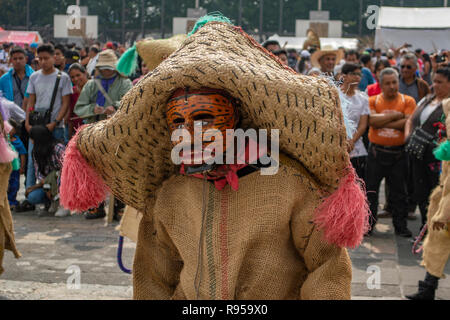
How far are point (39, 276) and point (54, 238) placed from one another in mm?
1403

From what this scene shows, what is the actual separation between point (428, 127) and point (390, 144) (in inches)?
36.1

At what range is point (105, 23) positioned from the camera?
49688 mm

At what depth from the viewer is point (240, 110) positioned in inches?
92.0

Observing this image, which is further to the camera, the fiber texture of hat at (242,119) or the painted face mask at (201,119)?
the painted face mask at (201,119)

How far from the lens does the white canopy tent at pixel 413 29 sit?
65.4 feet

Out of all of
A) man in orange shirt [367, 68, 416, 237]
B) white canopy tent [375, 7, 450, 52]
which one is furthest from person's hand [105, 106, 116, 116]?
white canopy tent [375, 7, 450, 52]

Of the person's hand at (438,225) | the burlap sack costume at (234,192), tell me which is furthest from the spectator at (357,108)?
the burlap sack costume at (234,192)

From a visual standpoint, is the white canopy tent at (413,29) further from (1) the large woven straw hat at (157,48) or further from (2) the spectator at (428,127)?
(1) the large woven straw hat at (157,48)

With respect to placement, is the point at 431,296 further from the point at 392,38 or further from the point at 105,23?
the point at 105,23

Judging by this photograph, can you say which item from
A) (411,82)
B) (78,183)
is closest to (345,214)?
(78,183)

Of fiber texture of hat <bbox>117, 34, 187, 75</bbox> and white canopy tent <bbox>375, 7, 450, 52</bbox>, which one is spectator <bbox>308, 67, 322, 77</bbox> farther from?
white canopy tent <bbox>375, 7, 450, 52</bbox>

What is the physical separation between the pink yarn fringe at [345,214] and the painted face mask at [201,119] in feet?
1.47

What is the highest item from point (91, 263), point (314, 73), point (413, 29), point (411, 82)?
point (413, 29)

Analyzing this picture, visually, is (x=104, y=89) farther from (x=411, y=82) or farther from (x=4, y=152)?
(x=411, y=82)
